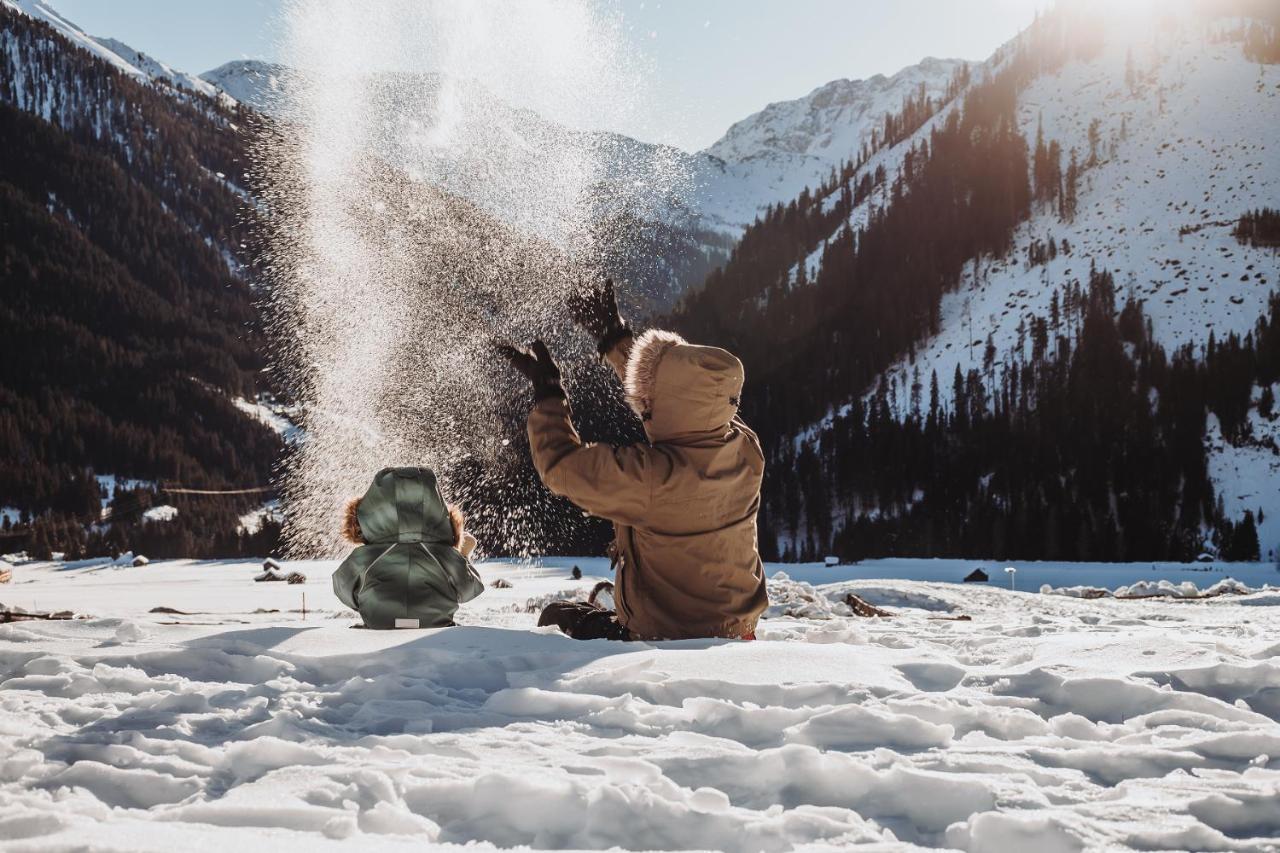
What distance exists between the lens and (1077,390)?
7488 centimetres

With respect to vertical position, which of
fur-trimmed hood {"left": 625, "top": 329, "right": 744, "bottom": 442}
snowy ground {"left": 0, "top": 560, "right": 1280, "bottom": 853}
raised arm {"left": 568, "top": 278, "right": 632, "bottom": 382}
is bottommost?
snowy ground {"left": 0, "top": 560, "right": 1280, "bottom": 853}

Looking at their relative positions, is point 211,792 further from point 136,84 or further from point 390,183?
point 136,84

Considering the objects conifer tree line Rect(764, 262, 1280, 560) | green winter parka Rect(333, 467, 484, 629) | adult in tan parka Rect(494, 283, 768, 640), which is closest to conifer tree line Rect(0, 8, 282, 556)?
conifer tree line Rect(764, 262, 1280, 560)

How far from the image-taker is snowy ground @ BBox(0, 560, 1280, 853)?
2.02 meters

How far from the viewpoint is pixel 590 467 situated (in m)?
4.30

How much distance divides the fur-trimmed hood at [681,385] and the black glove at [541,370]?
403 millimetres

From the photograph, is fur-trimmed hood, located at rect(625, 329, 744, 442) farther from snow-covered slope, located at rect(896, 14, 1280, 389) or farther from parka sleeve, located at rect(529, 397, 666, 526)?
snow-covered slope, located at rect(896, 14, 1280, 389)

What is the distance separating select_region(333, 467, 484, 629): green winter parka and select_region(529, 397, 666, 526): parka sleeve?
1470 millimetres

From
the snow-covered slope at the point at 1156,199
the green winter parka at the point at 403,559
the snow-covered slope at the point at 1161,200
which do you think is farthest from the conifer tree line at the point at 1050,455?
the green winter parka at the point at 403,559

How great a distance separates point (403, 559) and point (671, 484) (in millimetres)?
2176

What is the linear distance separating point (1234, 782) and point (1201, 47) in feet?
428

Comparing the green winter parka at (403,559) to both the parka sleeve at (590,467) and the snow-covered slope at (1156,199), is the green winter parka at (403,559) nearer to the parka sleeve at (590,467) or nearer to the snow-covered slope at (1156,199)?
the parka sleeve at (590,467)

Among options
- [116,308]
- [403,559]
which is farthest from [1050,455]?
[116,308]

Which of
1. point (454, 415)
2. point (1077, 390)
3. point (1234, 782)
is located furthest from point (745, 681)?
point (1077, 390)
